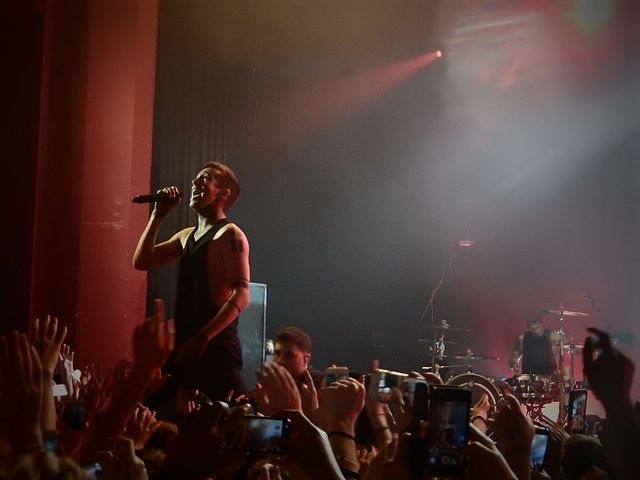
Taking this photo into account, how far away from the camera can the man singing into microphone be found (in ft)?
14.5

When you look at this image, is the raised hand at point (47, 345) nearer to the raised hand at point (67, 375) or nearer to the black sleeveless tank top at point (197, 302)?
the raised hand at point (67, 375)

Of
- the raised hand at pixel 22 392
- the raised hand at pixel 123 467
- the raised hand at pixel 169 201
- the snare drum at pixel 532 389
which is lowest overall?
the snare drum at pixel 532 389

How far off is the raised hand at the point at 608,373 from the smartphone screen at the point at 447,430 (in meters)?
0.69

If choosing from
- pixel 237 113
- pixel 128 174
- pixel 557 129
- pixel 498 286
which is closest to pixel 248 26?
pixel 237 113

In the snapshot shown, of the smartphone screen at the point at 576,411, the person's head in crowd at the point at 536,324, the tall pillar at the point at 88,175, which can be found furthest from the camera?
the person's head in crowd at the point at 536,324

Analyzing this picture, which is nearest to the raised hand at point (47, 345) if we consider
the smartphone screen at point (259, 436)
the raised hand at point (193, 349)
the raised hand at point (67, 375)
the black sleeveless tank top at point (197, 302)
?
the smartphone screen at point (259, 436)

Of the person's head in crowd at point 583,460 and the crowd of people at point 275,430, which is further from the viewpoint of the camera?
the person's head in crowd at point 583,460

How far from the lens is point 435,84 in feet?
→ 34.5

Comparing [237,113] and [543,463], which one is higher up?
[237,113]

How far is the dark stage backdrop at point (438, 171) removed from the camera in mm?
9422

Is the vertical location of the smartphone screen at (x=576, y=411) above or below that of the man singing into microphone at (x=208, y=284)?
below

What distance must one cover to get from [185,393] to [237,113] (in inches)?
130

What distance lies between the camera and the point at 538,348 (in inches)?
386

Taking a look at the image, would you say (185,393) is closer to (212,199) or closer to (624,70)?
(212,199)
